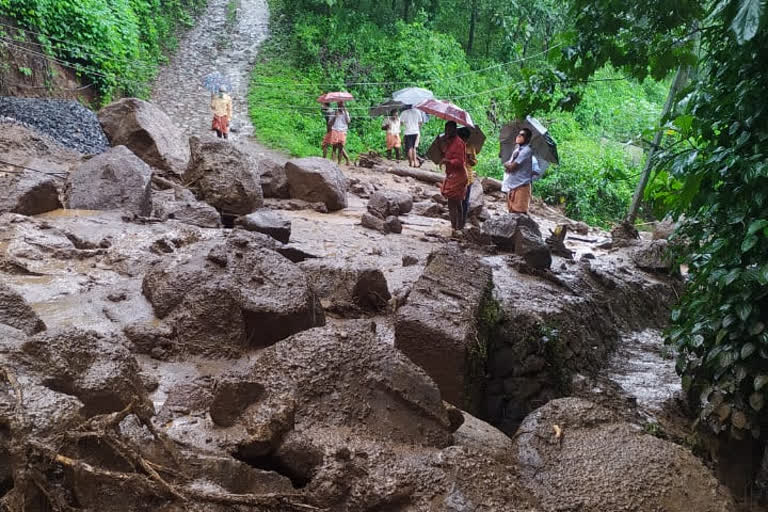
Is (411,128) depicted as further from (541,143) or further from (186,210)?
(186,210)

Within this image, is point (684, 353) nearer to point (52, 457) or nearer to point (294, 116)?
point (52, 457)

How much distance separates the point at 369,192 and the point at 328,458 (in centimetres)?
973

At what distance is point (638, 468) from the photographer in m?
2.82

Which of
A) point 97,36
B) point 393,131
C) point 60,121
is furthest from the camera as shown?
point 393,131

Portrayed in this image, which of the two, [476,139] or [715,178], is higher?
[715,178]

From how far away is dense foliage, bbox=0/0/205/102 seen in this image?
1220cm

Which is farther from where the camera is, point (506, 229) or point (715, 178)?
point (506, 229)

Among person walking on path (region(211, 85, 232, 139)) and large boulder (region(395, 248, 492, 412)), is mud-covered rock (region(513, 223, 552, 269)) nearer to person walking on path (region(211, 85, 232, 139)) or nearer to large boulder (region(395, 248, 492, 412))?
large boulder (region(395, 248, 492, 412))

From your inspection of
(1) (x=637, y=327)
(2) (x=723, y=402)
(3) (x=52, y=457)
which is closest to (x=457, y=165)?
(1) (x=637, y=327)

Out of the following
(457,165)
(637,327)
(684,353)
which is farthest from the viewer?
(457,165)

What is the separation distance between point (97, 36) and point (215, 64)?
602 centimetres

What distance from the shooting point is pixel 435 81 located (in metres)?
20.8

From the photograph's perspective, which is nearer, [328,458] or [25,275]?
[328,458]

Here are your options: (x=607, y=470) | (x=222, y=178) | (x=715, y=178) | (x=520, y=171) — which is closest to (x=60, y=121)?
(x=222, y=178)
